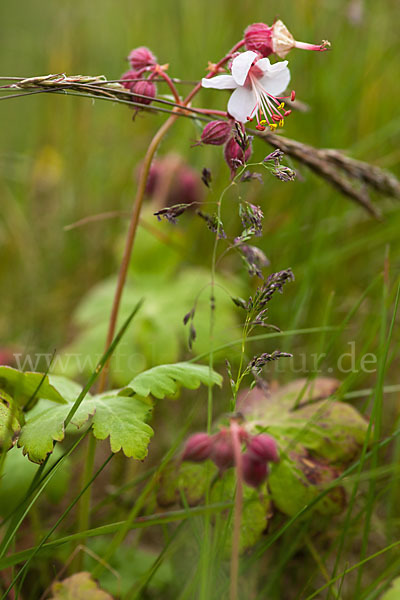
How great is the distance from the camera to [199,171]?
7.97 feet

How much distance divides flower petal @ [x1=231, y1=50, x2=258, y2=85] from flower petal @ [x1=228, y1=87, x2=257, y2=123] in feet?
0.11

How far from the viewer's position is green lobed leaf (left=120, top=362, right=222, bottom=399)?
935 mm

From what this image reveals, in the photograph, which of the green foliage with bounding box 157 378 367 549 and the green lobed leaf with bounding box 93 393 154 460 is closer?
the green lobed leaf with bounding box 93 393 154 460

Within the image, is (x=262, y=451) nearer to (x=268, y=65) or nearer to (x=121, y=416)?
(x=121, y=416)

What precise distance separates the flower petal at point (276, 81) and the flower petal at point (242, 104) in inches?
1.7

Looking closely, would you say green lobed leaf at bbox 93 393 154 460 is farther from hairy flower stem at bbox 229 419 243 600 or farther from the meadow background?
the meadow background

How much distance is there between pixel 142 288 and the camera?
2146 mm

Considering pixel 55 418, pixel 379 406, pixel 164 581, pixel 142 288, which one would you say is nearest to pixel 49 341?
pixel 142 288

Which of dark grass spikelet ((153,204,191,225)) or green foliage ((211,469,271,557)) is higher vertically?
dark grass spikelet ((153,204,191,225))

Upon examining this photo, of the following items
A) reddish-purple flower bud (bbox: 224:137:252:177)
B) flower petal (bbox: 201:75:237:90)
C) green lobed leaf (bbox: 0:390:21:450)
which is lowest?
green lobed leaf (bbox: 0:390:21:450)

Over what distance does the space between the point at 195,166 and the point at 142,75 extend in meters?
1.49

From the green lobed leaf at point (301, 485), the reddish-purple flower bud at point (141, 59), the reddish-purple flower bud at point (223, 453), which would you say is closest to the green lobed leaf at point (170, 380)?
the reddish-purple flower bud at point (223, 453)

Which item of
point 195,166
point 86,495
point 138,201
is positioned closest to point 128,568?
point 86,495

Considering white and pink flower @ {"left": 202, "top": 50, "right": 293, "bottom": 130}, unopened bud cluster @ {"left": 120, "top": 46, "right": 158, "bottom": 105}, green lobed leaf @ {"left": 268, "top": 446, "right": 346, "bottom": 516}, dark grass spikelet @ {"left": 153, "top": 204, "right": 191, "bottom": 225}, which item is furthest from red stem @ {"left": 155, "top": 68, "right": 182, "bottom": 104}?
green lobed leaf @ {"left": 268, "top": 446, "right": 346, "bottom": 516}
